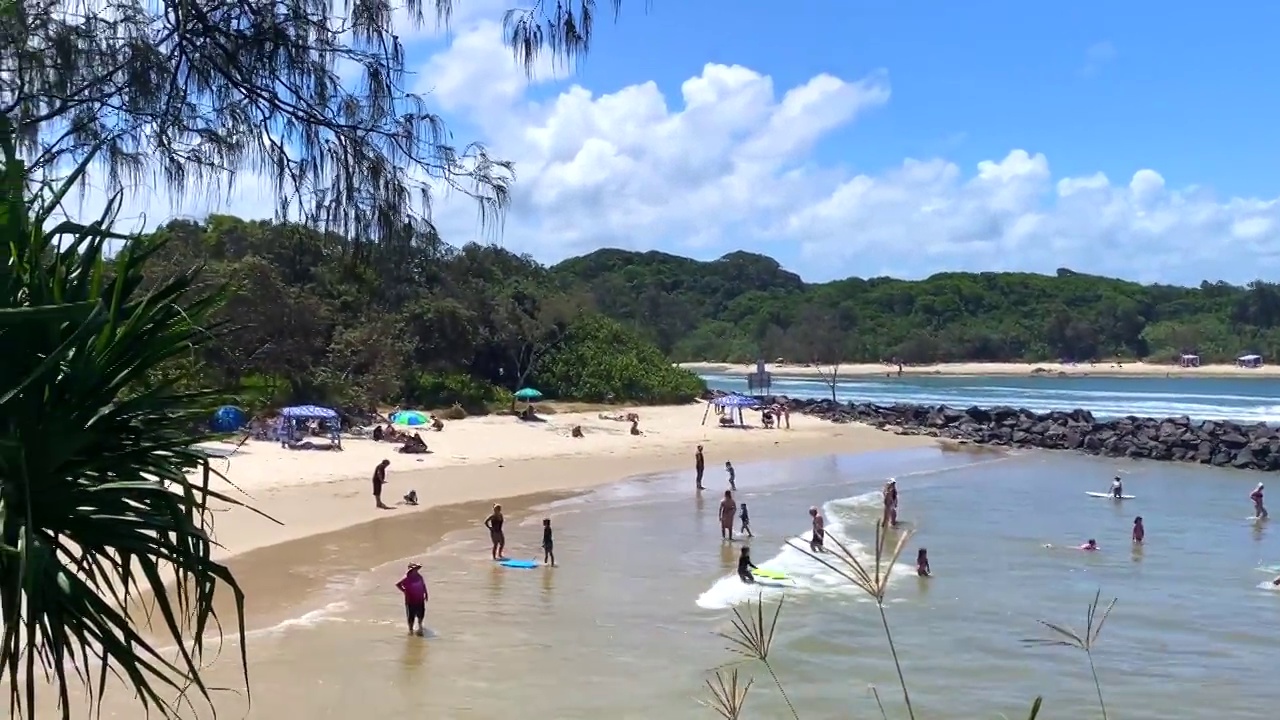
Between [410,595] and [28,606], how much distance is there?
35.4 feet

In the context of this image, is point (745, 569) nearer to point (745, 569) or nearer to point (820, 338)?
point (745, 569)

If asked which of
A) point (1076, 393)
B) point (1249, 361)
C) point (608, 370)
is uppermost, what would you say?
point (1249, 361)

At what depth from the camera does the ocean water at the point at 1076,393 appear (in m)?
60.8

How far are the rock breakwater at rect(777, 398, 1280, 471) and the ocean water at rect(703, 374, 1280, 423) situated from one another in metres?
9.71

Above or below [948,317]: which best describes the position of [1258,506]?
below

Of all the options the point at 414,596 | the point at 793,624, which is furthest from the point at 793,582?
the point at 414,596

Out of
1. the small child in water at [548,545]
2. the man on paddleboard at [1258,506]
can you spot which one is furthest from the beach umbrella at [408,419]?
the man on paddleboard at [1258,506]

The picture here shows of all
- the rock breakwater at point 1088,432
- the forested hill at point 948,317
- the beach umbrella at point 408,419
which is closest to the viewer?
the beach umbrella at point 408,419

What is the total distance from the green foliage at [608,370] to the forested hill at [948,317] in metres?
51.5

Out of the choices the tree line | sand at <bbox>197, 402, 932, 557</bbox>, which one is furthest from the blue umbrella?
the tree line

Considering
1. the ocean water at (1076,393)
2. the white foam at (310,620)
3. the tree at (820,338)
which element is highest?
the tree at (820,338)

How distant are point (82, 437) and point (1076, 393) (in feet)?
263

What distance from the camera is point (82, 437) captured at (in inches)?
121

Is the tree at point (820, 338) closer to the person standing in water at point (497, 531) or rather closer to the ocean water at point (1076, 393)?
the ocean water at point (1076, 393)
